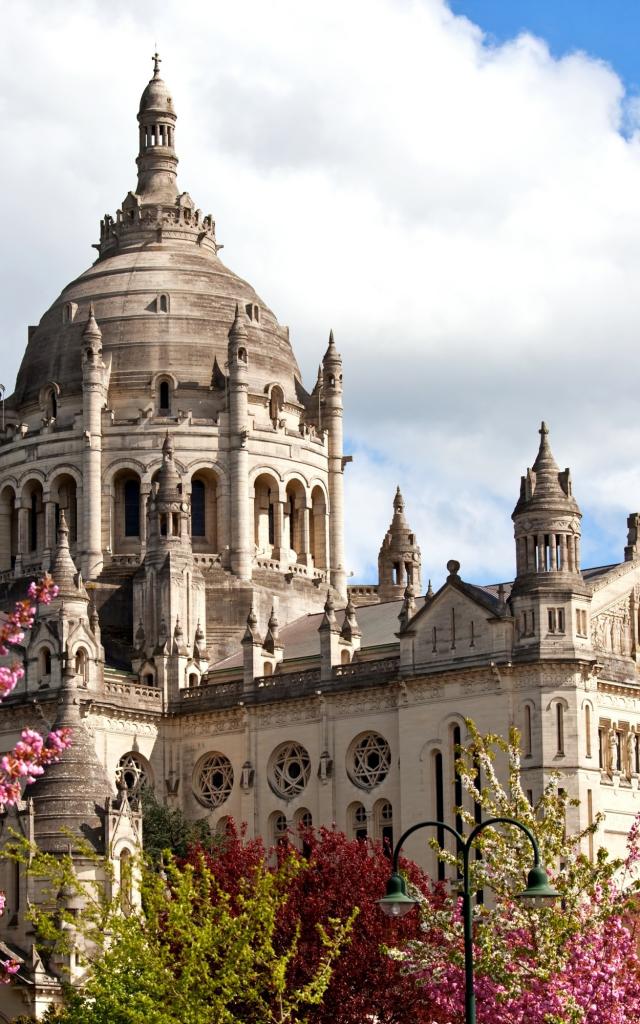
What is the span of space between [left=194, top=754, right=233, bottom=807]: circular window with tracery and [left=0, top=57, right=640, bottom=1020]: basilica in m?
0.11

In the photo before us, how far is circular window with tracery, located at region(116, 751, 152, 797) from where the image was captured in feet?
336

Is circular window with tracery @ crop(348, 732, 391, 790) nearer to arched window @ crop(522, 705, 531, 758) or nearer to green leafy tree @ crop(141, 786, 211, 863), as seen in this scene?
green leafy tree @ crop(141, 786, 211, 863)

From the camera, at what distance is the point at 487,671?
303ft


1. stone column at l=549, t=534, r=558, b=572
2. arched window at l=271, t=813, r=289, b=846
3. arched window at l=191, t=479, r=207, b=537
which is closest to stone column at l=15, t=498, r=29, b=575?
arched window at l=191, t=479, r=207, b=537

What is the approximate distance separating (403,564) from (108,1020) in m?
59.1

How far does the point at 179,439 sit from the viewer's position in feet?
375

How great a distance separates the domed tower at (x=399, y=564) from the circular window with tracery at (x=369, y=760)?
2134 centimetres

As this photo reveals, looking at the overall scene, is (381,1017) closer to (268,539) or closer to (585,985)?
(585,985)

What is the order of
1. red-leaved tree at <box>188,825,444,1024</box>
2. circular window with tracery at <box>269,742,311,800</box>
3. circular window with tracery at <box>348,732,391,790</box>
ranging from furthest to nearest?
circular window with tracery at <box>269,742,311,800</box> < circular window with tracery at <box>348,732,391,790</box> < red-leaved tree at <box>188,825,444,1024</box>

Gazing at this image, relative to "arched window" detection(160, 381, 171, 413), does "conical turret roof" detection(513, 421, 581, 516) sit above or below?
below

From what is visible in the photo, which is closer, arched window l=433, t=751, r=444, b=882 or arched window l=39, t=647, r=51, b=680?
arched window l=433, t=751, r=444, b=882

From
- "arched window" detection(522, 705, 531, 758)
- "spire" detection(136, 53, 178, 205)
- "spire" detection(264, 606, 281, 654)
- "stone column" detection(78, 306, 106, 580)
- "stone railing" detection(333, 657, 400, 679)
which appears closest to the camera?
"arched window" detection(522, 705, 531, 758)

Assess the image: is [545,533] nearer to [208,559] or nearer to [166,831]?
[166,831]

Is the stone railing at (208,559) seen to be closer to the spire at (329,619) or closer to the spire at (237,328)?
the spire at (237,328)
